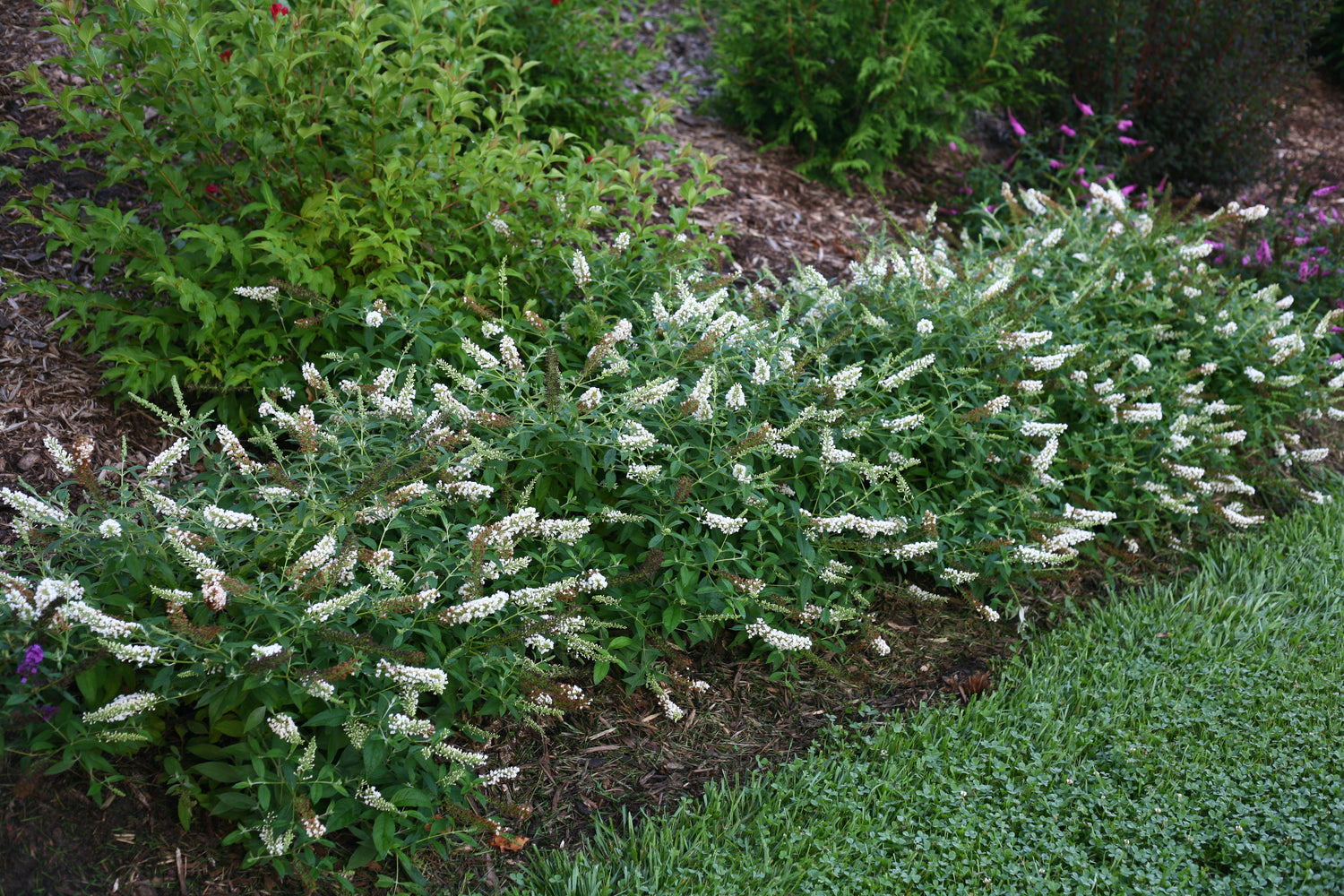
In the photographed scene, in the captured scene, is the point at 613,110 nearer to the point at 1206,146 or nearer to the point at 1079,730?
the point at 1079,730

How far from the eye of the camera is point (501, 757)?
3.00 metres

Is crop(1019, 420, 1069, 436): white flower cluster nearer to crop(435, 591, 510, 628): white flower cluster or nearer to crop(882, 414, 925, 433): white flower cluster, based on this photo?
crop(882, 414, 925, 433): white flower cluster

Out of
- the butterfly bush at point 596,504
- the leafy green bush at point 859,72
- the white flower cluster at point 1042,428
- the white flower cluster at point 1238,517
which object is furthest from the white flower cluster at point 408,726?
the leafy green bush at point 859,72

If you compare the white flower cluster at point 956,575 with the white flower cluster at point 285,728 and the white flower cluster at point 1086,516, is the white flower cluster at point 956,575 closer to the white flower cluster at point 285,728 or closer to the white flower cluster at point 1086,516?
the white flower cluster at point 1086,516

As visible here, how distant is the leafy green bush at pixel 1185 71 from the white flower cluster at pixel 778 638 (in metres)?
5.66

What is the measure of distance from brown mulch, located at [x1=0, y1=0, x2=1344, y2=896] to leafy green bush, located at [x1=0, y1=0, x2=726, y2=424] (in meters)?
0.24

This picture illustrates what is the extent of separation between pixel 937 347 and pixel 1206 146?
4.77 meters

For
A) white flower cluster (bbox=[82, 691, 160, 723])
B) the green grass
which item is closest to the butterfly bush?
white flower cluster (bbox=[82, 691, 160, 723])

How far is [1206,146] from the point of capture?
23.5 feet

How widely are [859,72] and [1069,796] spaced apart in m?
4.87

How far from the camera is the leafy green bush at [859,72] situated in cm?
605

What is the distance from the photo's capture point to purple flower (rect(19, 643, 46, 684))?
222cm

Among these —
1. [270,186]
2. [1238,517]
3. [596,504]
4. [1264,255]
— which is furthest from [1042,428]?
[1264,255]

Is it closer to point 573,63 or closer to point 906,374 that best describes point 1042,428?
point 906,374
